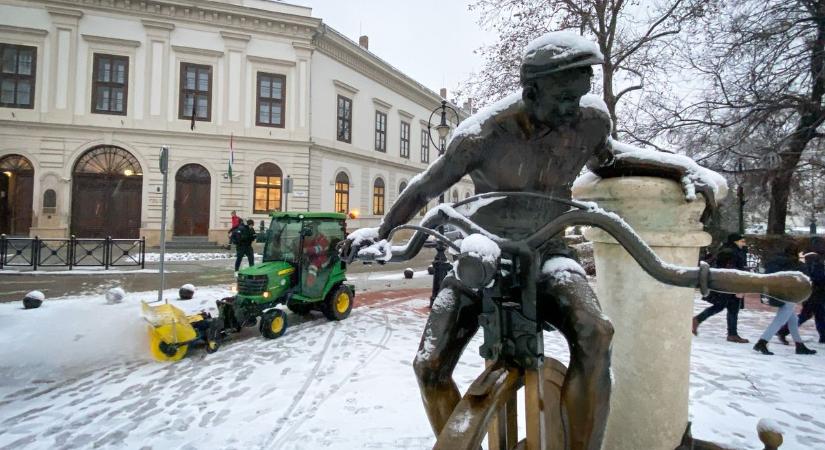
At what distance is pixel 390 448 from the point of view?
10.7 ft

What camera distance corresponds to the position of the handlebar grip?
3.90 ft

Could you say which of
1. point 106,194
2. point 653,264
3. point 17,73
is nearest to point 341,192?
point 106,194

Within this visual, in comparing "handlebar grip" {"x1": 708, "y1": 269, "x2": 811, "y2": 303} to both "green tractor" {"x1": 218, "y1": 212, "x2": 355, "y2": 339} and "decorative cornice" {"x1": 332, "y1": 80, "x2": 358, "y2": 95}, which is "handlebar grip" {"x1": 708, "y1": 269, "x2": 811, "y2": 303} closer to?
"green tractor" {"x1": 218, "y1": 212, "x2": 355, "y2": 339}

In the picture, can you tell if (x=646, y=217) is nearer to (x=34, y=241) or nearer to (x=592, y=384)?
(x=592, y=384)

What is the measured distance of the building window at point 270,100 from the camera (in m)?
22.5

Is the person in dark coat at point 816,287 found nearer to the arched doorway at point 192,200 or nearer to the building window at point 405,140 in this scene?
the arched doorway at point 192,200

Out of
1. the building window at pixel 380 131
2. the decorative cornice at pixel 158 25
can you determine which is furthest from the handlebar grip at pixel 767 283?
the building window at pixel 380 131

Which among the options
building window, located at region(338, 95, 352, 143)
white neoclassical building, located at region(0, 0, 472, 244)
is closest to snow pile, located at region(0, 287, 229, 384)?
white neoclassical building, located at region(0, 0, 472, 244)

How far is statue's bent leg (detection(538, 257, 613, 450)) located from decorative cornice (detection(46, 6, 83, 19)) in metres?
25.7

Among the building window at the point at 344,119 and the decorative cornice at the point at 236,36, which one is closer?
the decorative cornice at the point at 236,36

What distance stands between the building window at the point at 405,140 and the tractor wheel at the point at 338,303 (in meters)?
25.3

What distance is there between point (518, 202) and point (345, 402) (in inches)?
123

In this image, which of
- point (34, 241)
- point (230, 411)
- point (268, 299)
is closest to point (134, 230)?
point (34, 241)

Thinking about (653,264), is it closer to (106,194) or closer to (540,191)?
(540,191)
